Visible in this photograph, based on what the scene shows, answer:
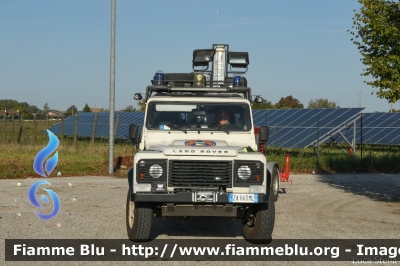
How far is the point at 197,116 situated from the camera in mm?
10633

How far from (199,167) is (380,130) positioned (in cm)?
2546

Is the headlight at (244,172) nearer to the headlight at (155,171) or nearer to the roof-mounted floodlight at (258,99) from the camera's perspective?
the headlight at (155,171)

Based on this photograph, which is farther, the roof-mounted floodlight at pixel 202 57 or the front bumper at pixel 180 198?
the roof-mounted floodlight at pixel 202 57

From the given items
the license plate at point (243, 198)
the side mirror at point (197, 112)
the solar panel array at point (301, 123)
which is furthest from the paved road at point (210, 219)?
the solar panel array at point (301, 123)

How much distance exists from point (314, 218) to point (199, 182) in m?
4.40

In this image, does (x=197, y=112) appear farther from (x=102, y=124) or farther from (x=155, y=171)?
(x=102, y=124)

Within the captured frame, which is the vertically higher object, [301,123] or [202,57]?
[202,57]

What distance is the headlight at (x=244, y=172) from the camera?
29.6 ft

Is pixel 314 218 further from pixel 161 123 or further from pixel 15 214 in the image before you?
pixel 15 214

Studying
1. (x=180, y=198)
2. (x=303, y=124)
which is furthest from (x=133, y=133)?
(x=303, y=124)

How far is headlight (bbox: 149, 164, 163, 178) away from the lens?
8961mm

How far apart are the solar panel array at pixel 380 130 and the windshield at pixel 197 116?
21.4 m

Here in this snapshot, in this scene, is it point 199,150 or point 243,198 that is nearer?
point 243,198

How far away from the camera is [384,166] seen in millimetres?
26391
